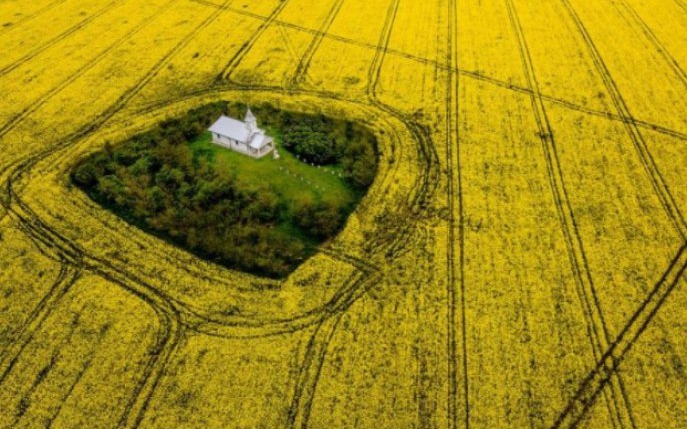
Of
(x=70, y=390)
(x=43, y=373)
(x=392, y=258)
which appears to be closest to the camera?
(x=70, y=390)

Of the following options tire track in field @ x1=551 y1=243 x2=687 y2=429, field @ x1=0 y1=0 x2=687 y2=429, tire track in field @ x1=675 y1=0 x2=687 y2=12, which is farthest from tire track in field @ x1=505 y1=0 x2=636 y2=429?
tire track in field @ x1=675 y1=0 x2=687 y2=12

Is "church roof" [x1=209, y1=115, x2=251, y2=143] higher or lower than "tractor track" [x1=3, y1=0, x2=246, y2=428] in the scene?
higher

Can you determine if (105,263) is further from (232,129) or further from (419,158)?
(419,158)

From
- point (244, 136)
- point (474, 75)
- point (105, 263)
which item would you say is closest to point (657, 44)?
point (474, 75)

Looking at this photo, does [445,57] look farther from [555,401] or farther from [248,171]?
[555,401]

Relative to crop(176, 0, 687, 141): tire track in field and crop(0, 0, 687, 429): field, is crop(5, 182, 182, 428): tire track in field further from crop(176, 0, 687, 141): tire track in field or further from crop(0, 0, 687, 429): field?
crop(176, 0, 687, 141): tire track in field

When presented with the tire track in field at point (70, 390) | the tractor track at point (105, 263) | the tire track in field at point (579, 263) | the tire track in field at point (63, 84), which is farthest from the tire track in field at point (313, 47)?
the tire track in field at point (70, 390)
